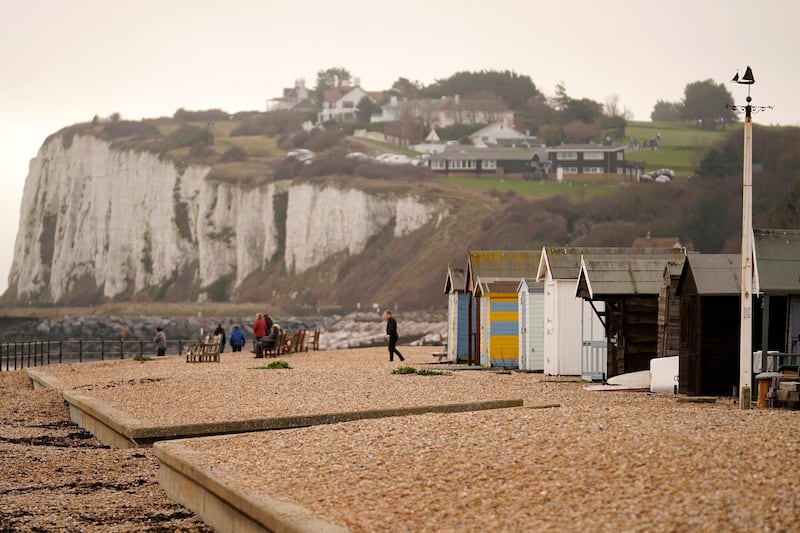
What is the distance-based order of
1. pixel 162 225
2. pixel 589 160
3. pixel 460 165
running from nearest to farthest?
pixel 162 225
pixel 460 165
pixel 589 160

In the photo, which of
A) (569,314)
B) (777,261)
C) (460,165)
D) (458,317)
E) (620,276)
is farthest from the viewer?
(460,165)

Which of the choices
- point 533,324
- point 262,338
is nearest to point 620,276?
point 533,324

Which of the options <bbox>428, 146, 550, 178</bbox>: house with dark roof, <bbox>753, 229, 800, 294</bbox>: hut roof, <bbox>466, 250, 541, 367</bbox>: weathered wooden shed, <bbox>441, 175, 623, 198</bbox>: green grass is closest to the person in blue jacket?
<bbox>466, 250, 541, 367</bbox>: weathered wooden shed

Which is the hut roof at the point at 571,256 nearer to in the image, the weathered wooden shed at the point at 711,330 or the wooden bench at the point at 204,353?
the weathered wooden shed at the point at 711,330

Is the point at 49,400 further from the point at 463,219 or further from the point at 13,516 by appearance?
the point at 463,219

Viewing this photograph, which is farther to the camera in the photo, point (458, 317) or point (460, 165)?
point (460, 165)

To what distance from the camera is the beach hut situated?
36812 millimetres

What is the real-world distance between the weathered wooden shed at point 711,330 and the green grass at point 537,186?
9748 centimetres

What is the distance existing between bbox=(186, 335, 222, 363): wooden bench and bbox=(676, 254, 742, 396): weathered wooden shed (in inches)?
813

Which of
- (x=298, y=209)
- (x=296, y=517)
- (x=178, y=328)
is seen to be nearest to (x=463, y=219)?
(x=298, y=209)

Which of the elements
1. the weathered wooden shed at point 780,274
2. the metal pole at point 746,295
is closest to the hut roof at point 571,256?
the weathered wooden shed at point 780,274

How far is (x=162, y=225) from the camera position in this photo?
133625mm

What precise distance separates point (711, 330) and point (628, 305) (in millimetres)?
5289

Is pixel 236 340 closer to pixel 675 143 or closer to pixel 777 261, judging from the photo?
pixel 777 261
